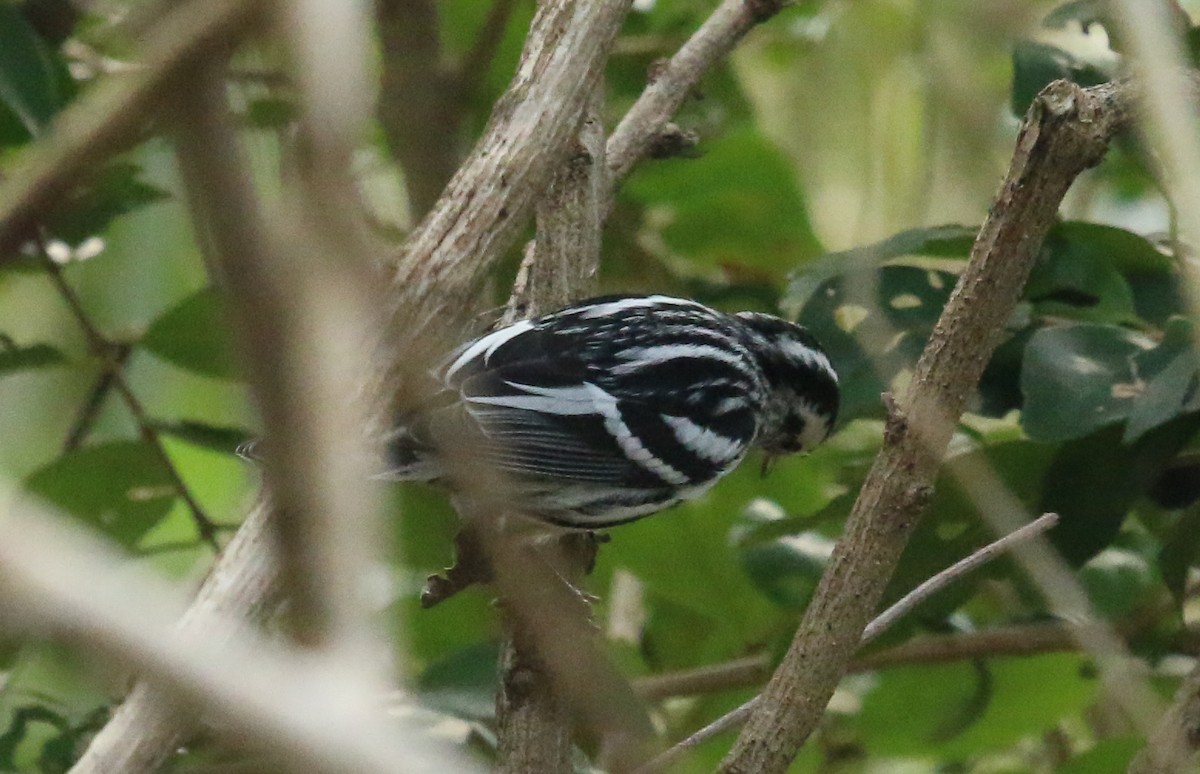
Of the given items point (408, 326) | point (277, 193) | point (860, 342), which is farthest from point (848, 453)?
point (277, 193)

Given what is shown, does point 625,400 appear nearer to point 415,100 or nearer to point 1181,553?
point 1181,553

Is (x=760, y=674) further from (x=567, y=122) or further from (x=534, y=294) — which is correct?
(x=567, y=122)

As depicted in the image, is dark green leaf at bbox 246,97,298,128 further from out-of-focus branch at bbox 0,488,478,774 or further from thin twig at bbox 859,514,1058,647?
thin twig at bbox 859,514,1058,647

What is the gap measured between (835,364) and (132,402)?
4.10ft

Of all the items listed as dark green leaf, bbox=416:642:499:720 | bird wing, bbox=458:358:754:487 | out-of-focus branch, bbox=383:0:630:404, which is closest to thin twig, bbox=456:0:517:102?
out-of-focus branch, bbox=383:0:630:404

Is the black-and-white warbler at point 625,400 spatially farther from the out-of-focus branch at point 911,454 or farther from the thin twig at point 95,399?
the out-of-focus branch at point 911,454

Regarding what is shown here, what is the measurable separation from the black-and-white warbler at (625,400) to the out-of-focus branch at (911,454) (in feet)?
2.49

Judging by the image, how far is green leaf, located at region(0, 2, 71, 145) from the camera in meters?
2.09

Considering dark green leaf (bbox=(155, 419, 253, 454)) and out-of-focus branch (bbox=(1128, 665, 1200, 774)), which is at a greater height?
dark green leaf (bbox=(155, 419, 253, 454))

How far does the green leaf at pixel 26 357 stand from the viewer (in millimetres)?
2402

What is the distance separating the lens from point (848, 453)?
9.07ft

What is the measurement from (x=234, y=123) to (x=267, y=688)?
159 mm

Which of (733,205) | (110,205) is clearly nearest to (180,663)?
(110,205)

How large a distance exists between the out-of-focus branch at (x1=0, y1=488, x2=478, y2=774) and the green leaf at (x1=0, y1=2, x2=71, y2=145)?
187cm
